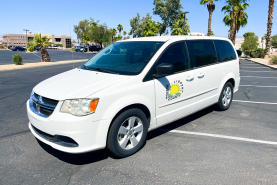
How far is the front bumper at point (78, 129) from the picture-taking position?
3.08 metres

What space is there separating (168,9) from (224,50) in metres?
59.2

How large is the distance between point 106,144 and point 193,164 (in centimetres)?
134

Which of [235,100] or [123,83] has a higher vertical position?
[123,83]

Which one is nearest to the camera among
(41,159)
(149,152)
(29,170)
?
(29,170)

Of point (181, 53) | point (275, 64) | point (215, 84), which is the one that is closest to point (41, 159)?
point (181, 53)

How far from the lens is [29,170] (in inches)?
130

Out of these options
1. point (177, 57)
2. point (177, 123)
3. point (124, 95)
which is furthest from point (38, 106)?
point (177, 123)

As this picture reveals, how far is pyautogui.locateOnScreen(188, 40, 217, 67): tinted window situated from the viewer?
189 inches

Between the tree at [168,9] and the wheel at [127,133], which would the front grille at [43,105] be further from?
the tree at [168,9]

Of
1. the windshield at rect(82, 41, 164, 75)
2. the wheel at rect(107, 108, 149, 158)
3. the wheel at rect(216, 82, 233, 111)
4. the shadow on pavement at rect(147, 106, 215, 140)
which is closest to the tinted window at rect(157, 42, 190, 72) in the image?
the windshield at rect(82, 41, 164, 75)

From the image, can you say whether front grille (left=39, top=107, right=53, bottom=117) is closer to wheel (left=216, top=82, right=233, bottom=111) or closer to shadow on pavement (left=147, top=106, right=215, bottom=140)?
shadow on pavement (left=147, top=106, right=215, bottom=140)

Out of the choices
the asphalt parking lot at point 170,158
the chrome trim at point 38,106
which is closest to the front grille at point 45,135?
the chrome trim at point 38,106

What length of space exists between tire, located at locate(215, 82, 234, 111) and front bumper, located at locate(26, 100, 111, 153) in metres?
3.58

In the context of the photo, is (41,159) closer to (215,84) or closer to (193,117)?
(193,117)
